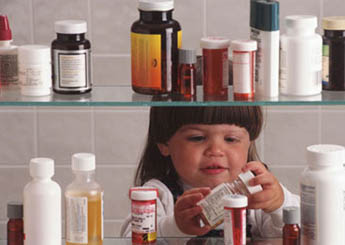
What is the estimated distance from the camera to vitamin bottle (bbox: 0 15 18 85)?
1181 millimetres

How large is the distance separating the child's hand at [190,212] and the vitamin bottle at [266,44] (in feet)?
0.74

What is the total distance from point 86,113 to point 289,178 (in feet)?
1.74

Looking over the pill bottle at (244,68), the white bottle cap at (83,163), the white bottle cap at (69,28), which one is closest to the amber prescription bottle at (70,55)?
the white bottle cap at (69,28)

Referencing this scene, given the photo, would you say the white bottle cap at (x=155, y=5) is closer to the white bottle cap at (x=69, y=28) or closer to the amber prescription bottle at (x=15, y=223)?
the white bottle cap at (x=69, y=28)

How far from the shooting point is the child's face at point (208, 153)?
145cm

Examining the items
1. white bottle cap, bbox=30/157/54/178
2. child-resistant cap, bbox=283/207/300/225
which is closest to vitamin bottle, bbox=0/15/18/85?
white bottle cap, bbox=30/157/54/178

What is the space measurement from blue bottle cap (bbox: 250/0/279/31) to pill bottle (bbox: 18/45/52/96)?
1.03ft

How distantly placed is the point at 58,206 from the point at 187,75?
284 mm

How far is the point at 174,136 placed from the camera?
147 centimetres

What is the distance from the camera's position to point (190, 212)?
4.31 feet

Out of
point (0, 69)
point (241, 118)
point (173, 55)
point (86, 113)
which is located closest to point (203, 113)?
point (241, 118)

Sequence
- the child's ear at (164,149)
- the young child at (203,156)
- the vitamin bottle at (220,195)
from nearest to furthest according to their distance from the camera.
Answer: the vitamin bottle at (220,195) → the young child at (203,156) → the child's ear at (164,149)

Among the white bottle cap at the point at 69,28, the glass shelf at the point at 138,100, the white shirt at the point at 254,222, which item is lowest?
the white shirt at the point at 254,222

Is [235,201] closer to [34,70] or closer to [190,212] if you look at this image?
[190,212]
